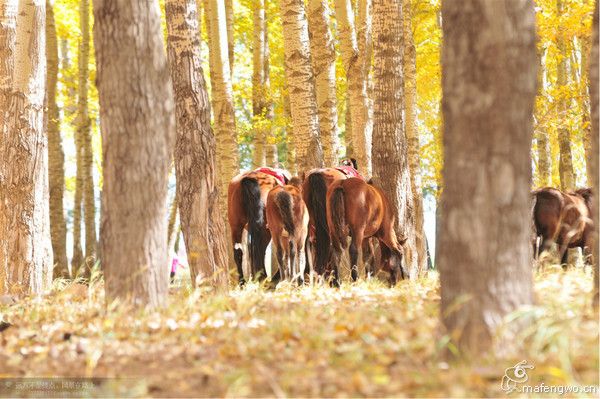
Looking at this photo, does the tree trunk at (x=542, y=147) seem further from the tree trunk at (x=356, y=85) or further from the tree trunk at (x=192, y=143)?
the tree trunk at (x=192, y=143)

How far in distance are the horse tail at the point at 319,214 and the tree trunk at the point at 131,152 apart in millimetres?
5894

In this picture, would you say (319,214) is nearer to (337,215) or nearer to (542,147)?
(337,215)

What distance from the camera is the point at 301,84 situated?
15.0 m

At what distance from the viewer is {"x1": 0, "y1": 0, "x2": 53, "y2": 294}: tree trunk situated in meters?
11.0

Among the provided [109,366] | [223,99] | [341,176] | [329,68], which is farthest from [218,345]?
[329,68]

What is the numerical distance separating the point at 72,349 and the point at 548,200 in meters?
10.9

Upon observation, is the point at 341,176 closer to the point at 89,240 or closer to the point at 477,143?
the point at 477,143

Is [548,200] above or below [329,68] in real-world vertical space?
below

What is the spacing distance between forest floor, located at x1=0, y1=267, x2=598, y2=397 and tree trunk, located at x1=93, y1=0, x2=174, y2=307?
1.16ft

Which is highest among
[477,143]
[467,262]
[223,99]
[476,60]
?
[223,99]

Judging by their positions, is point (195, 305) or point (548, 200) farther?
point (548, 200)

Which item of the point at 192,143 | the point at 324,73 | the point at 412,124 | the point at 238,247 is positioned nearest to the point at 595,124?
the point at 192,143

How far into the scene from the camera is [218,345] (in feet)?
19.8

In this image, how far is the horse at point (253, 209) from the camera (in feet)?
43.3
